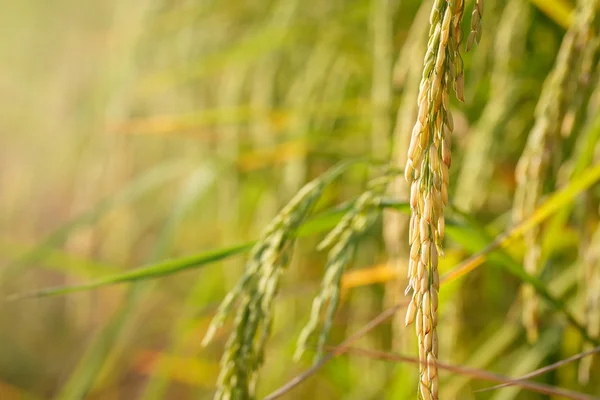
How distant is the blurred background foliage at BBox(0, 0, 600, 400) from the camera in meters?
0.66

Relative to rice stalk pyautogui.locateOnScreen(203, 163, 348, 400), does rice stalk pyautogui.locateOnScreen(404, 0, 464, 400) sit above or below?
above

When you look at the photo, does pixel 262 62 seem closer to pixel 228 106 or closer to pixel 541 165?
pixel 228 106

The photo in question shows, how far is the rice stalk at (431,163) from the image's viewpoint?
0.26 meters

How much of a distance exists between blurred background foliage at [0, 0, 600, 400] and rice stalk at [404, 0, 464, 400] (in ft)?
0.94

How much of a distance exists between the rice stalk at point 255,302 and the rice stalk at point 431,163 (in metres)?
0.14

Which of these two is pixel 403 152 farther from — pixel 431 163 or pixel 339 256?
pixel 431 163

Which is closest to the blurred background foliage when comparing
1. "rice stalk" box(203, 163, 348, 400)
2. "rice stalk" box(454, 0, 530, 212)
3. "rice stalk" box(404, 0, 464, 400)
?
"rice stalk" box(454, 0, 530, 212)

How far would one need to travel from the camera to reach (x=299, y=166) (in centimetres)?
87

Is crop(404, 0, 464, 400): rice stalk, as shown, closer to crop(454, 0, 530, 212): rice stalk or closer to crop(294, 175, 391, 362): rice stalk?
crop(294, 175, 391, 362): rice stalk

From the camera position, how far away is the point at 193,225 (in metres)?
1.35

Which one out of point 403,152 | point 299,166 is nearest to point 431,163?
point 403,152

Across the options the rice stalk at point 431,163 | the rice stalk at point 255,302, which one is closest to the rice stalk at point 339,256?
the rice stalk at point 255,302

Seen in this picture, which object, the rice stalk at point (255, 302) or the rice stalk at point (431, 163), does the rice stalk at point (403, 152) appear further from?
the rice stalk at point (431, 163)

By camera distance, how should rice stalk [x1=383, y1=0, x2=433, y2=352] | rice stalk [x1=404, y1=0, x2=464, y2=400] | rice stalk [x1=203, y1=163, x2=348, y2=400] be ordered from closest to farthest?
rice stalk [x1=404, y1=0, x2=464, y2=400]
rice stalk [x1=203, y1=163, x2=348, y2=400]
rice stalk [x1=383, y1=0, x2=433, y2=352]
